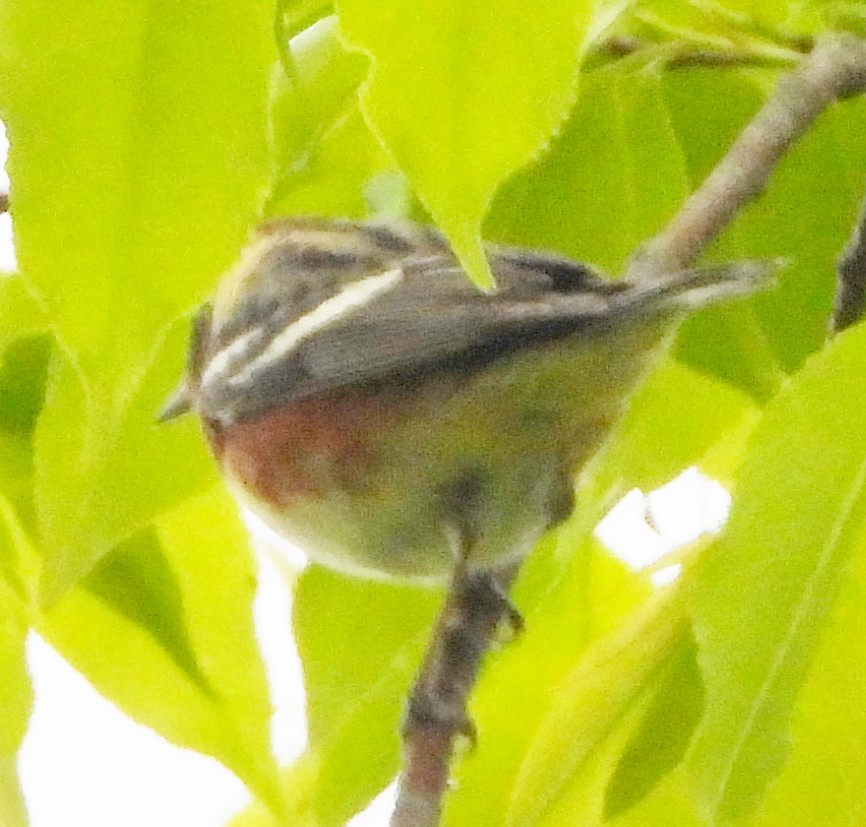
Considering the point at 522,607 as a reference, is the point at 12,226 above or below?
above

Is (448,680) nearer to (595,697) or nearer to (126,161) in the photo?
(595,697)

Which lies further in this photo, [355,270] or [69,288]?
[355,270]

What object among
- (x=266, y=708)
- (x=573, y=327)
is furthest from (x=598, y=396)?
(x=266, y=708)

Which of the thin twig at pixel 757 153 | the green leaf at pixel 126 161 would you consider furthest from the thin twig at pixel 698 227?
the green leaf at pixel 126 161

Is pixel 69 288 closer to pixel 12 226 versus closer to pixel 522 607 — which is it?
pixel 12 226

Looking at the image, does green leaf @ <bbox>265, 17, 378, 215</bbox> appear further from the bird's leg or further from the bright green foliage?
the bird's leg

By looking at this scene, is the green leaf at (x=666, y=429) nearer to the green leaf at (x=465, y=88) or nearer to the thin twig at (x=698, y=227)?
the thin twig at (x=698, y=227)

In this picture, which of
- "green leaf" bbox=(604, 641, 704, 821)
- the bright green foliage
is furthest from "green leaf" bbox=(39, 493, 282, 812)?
"green leaf" bbox=(604, 641, 704, 821)
